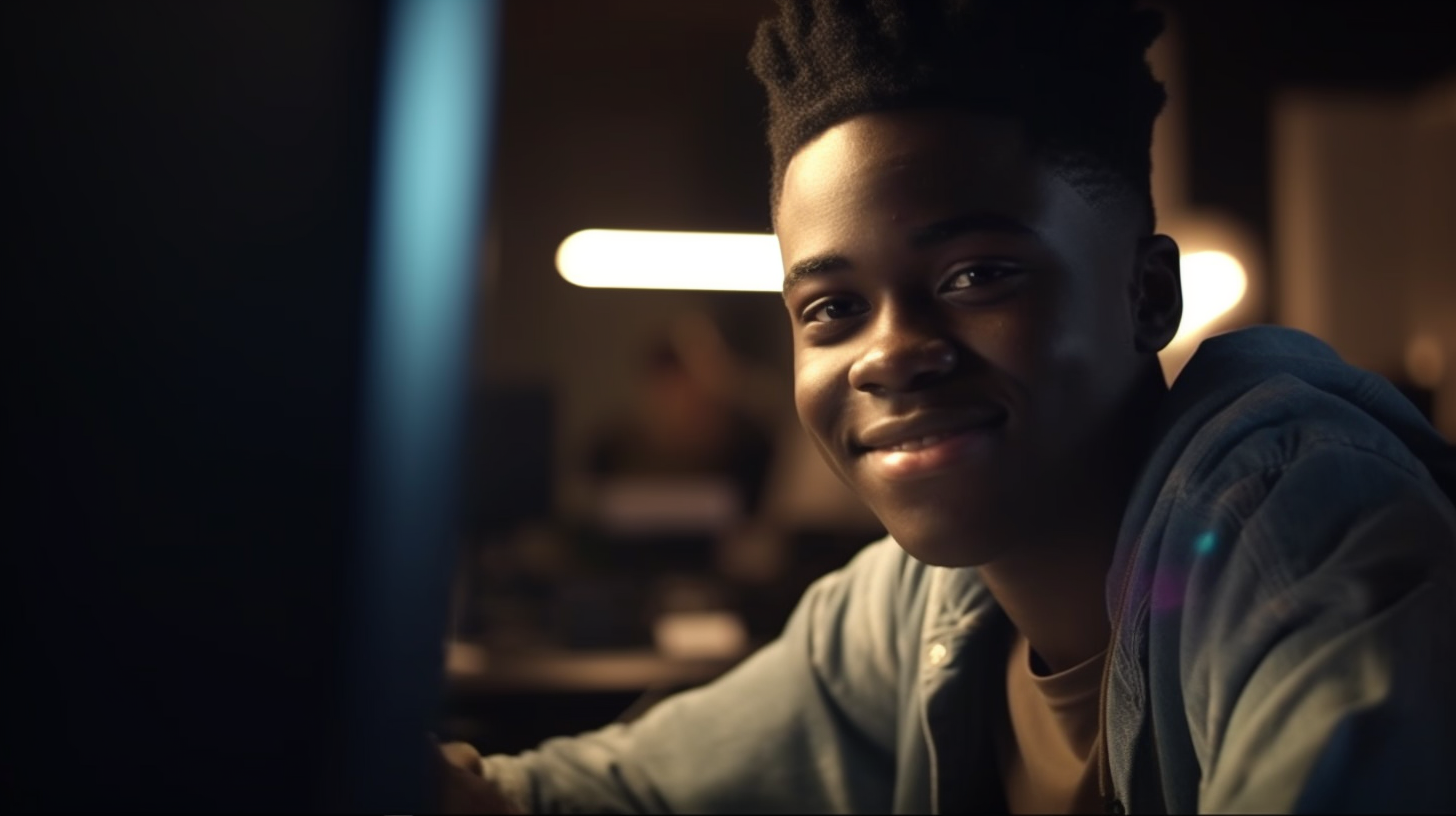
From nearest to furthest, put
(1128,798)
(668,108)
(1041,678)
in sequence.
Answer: (1128,798) → (1041,678) → (668,108)

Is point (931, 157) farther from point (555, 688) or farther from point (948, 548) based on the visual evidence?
point (555, 688)

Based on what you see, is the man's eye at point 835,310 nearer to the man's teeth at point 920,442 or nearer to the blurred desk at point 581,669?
the man's teeth at point 920,442

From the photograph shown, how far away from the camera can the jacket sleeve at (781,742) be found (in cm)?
74

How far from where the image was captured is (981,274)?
532 mm

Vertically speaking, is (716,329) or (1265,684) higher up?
(716,329)

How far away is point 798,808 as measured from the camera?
2.41 ft

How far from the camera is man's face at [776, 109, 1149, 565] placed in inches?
20.9

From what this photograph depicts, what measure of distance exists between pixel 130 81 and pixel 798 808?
0.53 metres

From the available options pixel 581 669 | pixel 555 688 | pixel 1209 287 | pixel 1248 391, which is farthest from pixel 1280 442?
pixel 581 669

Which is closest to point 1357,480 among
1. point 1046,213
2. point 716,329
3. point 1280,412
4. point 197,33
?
point 1280,412

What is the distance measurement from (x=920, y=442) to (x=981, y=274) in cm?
8

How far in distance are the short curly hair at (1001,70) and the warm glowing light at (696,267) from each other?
234 millimetres

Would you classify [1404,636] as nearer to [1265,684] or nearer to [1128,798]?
[1265,684]

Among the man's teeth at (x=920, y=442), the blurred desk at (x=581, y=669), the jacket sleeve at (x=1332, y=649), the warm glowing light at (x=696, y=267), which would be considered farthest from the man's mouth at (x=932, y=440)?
the blurred desk at (x=581, y=669)
